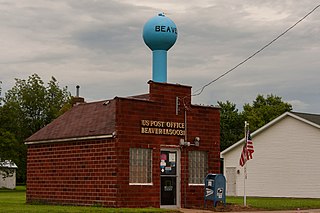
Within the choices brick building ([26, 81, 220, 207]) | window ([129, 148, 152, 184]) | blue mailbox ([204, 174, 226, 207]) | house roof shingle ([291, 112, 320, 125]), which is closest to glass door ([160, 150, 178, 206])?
brick building ([26, 81, 220, 207])

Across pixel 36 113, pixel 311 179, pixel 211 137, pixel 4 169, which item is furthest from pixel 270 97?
pixel 211 137

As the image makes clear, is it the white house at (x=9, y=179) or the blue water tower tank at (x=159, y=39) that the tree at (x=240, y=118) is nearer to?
the white house at (x=9, y=179)

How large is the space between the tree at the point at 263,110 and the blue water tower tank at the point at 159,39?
4543 cm

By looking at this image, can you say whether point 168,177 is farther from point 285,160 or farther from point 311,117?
point 311,117

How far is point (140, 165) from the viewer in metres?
26.1

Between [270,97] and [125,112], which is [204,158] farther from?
[270,97]

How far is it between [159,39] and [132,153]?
5564 mm

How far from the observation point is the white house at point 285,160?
1655 inches

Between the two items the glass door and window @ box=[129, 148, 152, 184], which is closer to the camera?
window @ box=[129, 148, 152, 184]

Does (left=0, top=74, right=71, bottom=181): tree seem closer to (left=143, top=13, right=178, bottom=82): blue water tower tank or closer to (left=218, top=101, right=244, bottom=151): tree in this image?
(left=218, top=101, right=244, bottom=151): tree

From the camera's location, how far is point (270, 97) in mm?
83438

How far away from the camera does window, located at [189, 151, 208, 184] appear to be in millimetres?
27984

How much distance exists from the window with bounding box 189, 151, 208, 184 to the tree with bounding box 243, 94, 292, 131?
45628 millimetres

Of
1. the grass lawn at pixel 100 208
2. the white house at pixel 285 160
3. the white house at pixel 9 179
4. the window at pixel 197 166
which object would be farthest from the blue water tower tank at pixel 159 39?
the white house at pixel 9 179
